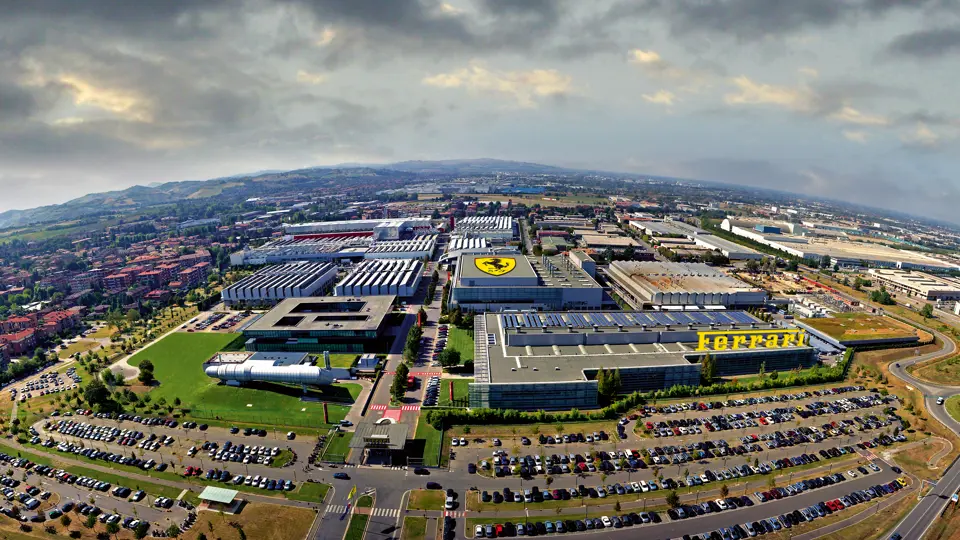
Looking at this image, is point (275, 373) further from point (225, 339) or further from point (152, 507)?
point (225, 339)

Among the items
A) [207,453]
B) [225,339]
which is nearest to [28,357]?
[225,339]

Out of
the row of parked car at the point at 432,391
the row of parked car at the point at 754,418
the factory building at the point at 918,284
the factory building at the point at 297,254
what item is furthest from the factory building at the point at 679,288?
the factory building at the point at 297,254

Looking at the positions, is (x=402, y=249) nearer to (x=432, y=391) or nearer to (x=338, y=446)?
(x=432, y=391)

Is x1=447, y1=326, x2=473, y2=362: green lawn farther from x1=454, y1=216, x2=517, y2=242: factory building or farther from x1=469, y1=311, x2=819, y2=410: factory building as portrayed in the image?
x1=454, y1=216, x2=517, y2=242: factory building

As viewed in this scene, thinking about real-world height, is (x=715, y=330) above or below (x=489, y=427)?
above

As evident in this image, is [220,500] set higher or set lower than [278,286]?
lower

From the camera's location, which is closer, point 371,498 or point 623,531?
point 623,531

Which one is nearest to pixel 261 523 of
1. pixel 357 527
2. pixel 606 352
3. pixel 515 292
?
pixel 357 527

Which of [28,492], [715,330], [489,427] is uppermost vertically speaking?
[715,330]
